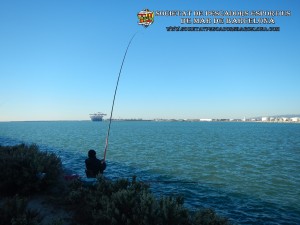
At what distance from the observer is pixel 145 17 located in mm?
16672

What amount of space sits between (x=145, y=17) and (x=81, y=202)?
12023 millimetres

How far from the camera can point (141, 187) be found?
9773 millimetres

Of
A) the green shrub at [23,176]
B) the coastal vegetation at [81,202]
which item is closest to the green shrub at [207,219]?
the coastal vegetation at [81,202]

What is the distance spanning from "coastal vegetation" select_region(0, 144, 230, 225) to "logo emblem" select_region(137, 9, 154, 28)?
9.75 metres

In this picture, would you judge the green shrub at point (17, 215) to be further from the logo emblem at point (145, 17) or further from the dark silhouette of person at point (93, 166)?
the logo emblem at point (145, 17)

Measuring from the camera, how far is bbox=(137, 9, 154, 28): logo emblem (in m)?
16.0

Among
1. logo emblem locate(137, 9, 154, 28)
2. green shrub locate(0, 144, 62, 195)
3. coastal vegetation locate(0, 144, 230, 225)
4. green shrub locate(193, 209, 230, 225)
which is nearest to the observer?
coastal vegetation locate(0, 144, 230, 225)

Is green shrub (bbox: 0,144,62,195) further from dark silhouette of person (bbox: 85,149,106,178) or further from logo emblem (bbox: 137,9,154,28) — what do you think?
logo emblem (bbox: 137,9,154,28)

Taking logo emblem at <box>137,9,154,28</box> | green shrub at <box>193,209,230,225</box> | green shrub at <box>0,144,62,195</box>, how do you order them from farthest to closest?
logo emblem at <box>137,9,154,28</box> < green shrub at <box>0,144,62,195</box> < green shrub at <box>193,209,230,225</box>

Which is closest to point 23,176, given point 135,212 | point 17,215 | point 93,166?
point 93,166

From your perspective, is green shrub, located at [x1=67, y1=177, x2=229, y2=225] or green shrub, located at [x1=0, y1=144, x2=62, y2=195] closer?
green shrub, located at [x1=67, y1=177, x2=229, y2=225]

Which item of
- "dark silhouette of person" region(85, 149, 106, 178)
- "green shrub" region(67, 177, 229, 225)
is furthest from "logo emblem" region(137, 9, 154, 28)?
"green shrub" region(67, 177, 229, 225)

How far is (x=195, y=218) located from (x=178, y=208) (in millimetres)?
598

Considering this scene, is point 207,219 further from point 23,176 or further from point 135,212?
point 23,176
